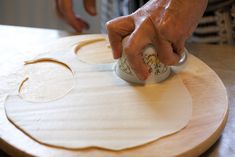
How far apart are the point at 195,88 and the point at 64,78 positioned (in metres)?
0.24

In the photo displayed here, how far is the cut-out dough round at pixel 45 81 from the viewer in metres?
0.61

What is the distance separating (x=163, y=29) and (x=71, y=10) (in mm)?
391

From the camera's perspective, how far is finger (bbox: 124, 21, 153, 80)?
59cm

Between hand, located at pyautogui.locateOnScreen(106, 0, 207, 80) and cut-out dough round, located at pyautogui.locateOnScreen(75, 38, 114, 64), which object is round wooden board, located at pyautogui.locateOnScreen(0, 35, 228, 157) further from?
cut-out dough round, located at pyautogui.locateOnScreen(75, 38, 114, 64)

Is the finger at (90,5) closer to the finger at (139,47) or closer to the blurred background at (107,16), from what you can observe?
the blurred background at (107,16)

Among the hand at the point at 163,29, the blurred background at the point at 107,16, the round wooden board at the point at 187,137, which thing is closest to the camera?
the round wooden board at the point at 187,137

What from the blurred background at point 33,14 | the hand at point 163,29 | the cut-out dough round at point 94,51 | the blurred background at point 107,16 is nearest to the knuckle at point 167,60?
the hand at point 163,29

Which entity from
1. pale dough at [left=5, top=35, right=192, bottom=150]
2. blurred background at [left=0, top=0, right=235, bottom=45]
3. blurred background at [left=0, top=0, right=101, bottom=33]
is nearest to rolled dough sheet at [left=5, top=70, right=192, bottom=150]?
pale dough at [left=5, top=35, right=192, bottom=150]

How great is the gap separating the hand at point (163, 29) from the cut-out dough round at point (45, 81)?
5.1 inches

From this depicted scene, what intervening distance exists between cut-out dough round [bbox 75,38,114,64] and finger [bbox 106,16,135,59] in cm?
7

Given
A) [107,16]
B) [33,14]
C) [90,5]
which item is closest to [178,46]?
[90,5]

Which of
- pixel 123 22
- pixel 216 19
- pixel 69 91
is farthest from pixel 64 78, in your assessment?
pixel 216 19

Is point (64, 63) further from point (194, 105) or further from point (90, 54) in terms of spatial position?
point (194, 105)

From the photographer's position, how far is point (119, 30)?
643 mm
